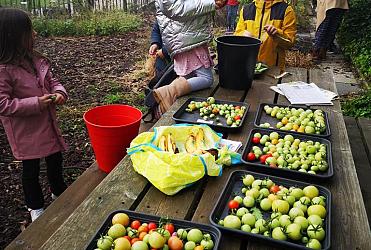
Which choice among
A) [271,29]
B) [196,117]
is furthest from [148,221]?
[271,29]

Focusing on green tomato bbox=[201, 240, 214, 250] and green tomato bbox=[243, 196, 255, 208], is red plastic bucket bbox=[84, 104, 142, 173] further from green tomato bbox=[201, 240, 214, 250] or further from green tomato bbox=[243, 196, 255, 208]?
green tomato bbox=[201, 240, 214, 250]

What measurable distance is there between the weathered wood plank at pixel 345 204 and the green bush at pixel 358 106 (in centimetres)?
253

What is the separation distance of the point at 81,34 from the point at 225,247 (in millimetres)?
7938

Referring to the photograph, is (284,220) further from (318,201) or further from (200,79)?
(200,79)

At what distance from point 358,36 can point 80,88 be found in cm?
557

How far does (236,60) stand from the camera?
2.89 meters

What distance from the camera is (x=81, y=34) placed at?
849 cm

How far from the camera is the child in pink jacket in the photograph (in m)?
2.34

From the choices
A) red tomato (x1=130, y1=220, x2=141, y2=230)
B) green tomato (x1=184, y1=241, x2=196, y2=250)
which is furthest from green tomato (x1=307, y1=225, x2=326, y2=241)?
red tomato (x1=130, y1=220, x2=141, y2=230)

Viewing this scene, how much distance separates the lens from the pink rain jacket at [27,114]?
233cm

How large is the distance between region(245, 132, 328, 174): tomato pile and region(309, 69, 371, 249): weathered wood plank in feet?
0.34

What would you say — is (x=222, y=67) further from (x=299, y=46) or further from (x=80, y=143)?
(x=299, y=46)

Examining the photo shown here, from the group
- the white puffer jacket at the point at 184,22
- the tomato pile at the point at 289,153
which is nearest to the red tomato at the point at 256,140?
the tomato pile at the point at 289,153

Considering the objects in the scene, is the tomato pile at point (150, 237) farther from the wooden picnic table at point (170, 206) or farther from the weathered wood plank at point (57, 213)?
the weathered wood plank at point (57, 213)
